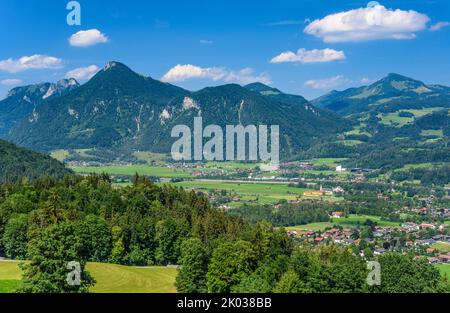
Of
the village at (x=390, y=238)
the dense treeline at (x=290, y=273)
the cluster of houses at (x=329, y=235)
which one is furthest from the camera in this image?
the cluster of houses at (x=329, y=235)

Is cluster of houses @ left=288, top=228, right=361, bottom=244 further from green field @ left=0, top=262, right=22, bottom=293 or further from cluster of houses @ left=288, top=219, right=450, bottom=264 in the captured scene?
green field @ left=0, top=262, right=22, bottom=293

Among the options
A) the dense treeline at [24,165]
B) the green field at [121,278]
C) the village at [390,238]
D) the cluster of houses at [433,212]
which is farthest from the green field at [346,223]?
the dense treeline at [24,165]

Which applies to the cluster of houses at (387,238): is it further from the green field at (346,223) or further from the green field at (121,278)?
the green field at (121,278)

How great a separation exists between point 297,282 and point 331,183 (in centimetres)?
14218

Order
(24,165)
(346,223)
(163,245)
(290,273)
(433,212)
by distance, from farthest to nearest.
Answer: (24,165) < (433,212) < (346,223) < (163,245) < (290,273)

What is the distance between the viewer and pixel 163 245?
48750mm

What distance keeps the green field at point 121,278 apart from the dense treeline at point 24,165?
78.3 meters

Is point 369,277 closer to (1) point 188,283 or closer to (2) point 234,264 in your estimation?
(2) point 234,264

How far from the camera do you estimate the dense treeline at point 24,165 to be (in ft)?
395

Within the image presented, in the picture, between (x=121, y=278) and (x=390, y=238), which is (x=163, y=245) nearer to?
(x=121, y=278)

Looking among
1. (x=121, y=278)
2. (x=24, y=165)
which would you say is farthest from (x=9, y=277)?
(x=24, y=165)

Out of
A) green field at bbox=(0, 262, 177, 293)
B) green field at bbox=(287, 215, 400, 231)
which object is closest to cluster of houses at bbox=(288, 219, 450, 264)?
green field at bbox=(287, 215, 400, 231)

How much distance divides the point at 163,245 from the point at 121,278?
938 centimetres
